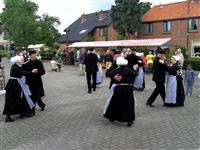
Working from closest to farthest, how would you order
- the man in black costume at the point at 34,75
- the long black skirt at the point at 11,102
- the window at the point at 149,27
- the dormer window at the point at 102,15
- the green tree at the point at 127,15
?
the long black skirt at the point at 11,102 < the man in black costume at the point at 34,75 < the green tree at the point at 127,15 < the window at the point at 149,27 < the dormer window at the point at 102,15

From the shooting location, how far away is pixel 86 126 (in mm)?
9016

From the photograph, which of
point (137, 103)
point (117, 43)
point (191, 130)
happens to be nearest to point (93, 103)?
point (137, 103)

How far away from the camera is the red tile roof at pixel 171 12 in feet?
142

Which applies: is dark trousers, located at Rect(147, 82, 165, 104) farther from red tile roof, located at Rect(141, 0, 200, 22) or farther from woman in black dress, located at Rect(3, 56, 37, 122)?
red tile roof, located at Rect(141, 0, 200, 22)

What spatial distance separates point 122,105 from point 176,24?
36.7m

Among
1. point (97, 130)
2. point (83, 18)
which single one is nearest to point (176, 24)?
point (83, 18)

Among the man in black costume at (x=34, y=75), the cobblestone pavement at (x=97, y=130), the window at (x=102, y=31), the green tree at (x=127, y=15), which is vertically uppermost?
the green tree at (x=127, y=15)

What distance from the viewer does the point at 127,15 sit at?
47.7 m

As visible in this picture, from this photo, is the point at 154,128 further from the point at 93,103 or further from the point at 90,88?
the point at 90,88

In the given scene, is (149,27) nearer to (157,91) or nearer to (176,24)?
(176,24)

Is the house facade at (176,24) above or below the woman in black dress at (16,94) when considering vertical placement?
above

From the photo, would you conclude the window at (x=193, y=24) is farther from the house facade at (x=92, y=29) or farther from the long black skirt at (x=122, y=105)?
the long black skirt at (x=122, y=105)

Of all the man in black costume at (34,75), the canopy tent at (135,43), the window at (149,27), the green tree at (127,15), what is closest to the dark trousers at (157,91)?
the man in black costume at (34,75)

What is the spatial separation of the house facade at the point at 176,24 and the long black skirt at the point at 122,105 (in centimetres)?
3130
